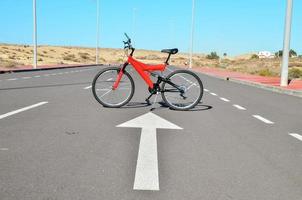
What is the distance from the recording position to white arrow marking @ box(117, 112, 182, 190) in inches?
179

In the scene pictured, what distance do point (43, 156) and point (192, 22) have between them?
50.6 m

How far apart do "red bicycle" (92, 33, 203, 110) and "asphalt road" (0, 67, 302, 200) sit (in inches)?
20.6

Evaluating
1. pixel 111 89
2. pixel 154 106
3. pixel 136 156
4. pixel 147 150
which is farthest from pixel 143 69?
pixel 136 156

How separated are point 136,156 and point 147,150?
0.41 metres

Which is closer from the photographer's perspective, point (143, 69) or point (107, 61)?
point (143, 69)

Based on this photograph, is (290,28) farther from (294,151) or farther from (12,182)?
(12,182)

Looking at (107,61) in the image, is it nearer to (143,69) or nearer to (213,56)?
Answer: (213,56)

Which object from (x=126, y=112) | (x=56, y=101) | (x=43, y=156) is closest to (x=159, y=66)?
(x=126, y=112)

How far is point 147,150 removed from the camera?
6094mm

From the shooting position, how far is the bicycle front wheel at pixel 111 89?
34.4ft

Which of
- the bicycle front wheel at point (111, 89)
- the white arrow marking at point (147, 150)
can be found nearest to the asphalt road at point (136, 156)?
the white arrow marking at point (147, 150)

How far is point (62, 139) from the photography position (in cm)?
668

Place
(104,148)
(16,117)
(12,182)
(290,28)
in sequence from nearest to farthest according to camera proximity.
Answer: (12,182) < (104,148) < (16,117) < (290,28)

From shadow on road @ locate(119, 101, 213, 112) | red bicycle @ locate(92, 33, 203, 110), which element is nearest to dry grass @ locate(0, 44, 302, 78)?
shadow on road @ locate(119, 101, 213, 112)
